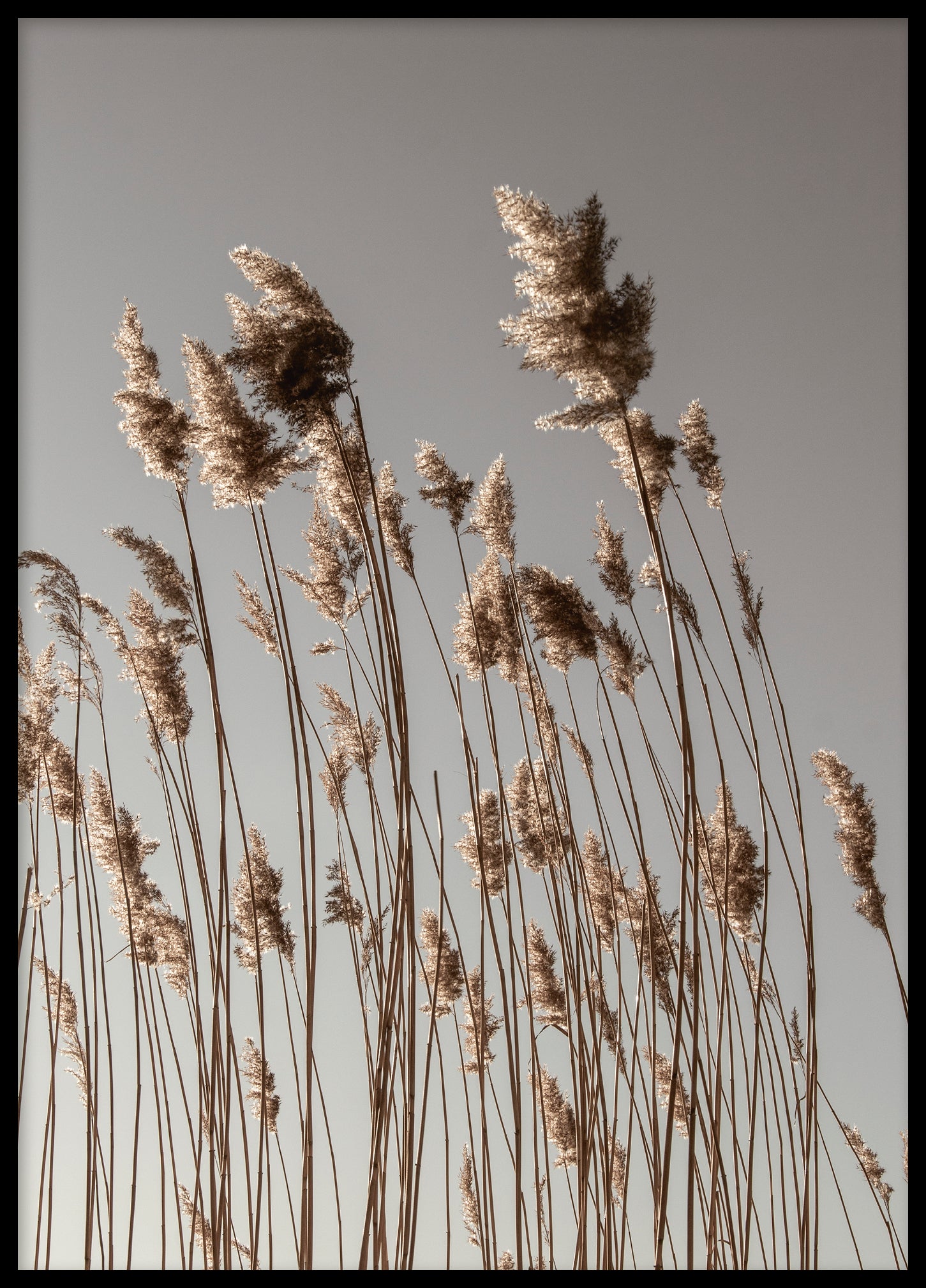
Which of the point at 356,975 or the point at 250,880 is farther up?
the point at 250,880

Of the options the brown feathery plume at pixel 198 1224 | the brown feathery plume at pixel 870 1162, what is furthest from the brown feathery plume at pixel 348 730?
the brown feathery plume at pixel 870 1162

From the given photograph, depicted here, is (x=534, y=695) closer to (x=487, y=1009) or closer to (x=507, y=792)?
(x=507, y=792)

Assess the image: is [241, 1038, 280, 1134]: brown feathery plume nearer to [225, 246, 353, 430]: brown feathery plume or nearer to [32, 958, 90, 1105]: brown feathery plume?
[32, 958, 90, 1105]: brown feathery plume

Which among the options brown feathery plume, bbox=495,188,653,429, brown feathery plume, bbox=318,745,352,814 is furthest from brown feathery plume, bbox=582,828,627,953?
brown feathery plume, bbox=495,188,653,429

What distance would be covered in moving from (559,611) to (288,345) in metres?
1.50

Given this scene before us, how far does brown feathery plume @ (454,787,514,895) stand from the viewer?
3846 millimetres

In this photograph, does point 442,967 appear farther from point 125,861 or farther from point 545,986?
point 125,861

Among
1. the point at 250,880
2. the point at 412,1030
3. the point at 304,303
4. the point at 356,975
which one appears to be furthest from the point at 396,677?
the point at 356,975

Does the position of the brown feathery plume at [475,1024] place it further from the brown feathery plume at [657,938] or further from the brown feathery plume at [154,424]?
the brown feathery plume at [154,424]

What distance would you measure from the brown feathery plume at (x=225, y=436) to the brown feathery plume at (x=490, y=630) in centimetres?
113

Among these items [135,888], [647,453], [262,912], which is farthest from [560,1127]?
[647,453]

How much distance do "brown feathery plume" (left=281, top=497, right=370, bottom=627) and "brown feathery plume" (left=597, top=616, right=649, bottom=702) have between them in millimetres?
1110
